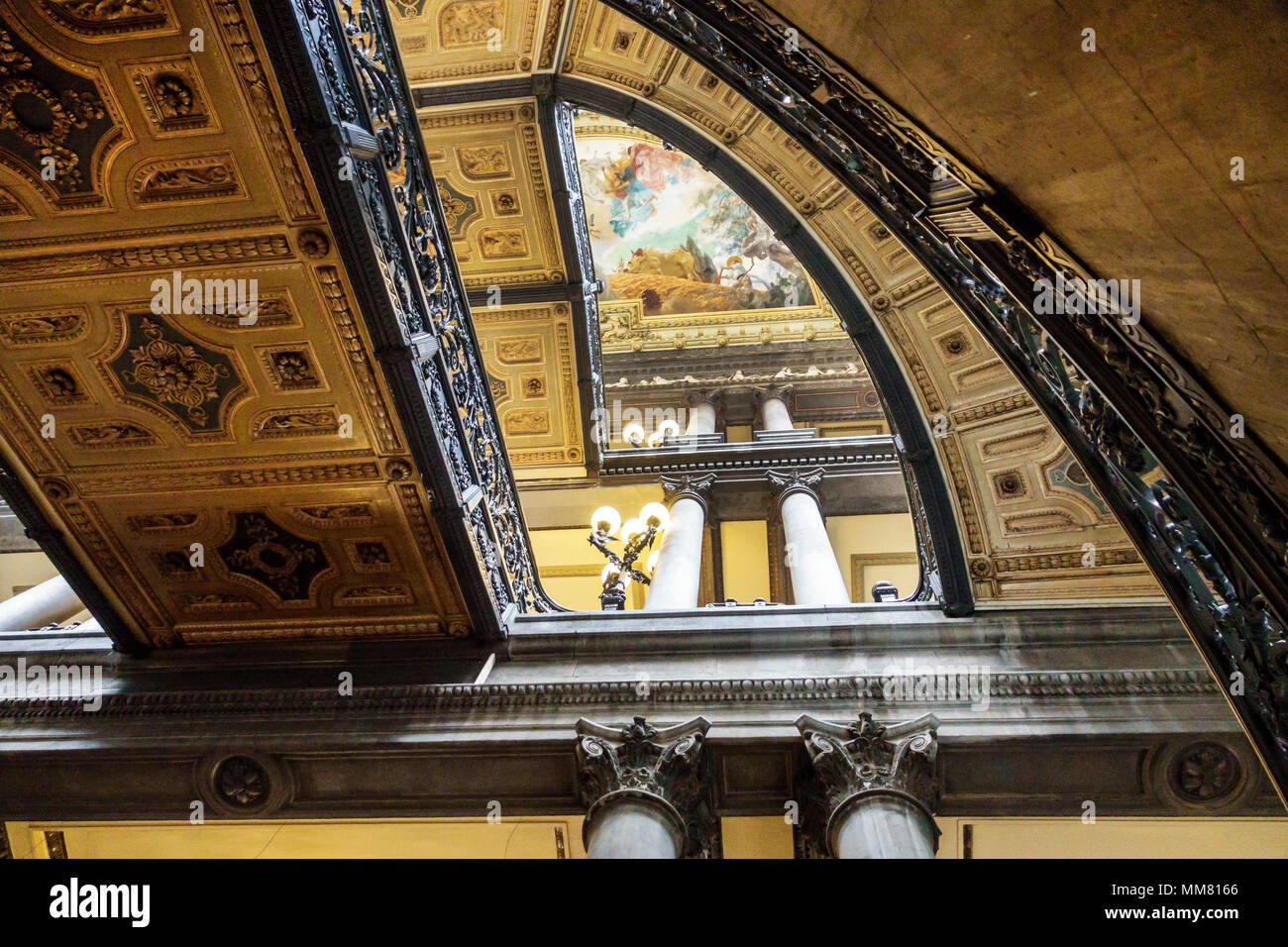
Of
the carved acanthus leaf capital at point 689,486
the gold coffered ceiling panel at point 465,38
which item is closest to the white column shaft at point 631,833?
the carved acanthus leaf capital at point 689,486

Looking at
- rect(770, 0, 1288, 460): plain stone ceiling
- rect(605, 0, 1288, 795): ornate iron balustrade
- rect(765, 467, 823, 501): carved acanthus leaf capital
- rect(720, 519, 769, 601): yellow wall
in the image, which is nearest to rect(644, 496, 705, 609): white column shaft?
rect(765, 467, 823, 501): carved acanthus leaf capital

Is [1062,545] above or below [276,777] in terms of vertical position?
above

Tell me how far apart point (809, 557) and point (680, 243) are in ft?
40.1

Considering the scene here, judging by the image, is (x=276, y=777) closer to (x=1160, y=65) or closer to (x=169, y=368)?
(x=169, y=368)

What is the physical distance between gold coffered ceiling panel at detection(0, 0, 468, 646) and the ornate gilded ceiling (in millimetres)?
4622

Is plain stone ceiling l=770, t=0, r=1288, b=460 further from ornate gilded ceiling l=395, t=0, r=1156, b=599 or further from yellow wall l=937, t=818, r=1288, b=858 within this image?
ornate gilded ceiling l=395, t=0, r=1156, b=599

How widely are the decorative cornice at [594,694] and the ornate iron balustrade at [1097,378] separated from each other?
2.39 meters

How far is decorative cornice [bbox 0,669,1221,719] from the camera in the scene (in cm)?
557

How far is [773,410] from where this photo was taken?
15.7 meters
